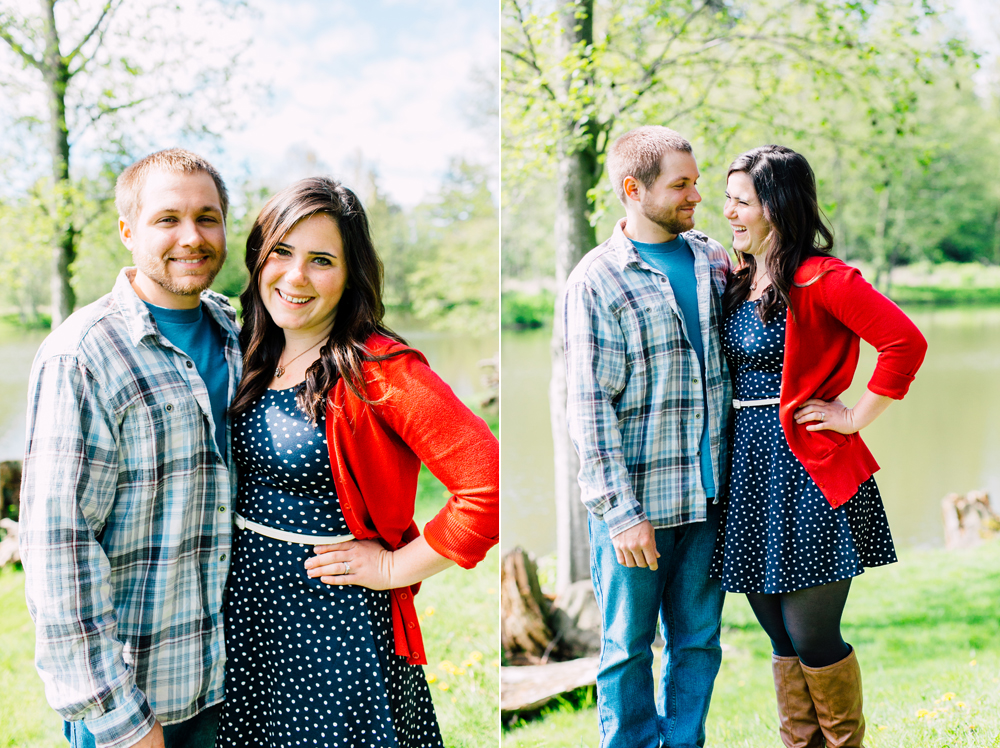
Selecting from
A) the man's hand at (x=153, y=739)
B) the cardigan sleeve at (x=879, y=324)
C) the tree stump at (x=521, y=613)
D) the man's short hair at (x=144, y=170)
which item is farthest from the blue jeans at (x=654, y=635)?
the tree stump at (x=521, y=613)

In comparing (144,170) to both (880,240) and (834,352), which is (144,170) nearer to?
(834,352)

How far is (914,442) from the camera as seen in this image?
9.19 metres

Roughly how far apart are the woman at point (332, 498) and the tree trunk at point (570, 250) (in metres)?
2.22

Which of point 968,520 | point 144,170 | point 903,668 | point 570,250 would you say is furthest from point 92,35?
point 968,520

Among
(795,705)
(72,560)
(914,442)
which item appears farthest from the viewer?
(914,442)

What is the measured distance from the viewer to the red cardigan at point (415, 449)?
157 cm

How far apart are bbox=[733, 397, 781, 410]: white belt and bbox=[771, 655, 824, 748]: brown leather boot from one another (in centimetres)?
72

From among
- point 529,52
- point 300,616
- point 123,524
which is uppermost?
point 529,52

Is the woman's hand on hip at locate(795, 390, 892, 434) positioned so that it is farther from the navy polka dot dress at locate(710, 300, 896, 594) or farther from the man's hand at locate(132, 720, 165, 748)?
the man's hand at locate(132, 720, 165, 748)

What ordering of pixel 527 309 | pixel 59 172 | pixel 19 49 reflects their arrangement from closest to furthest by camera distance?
pixel 19 49
pixel 59 172
pixel 527 309

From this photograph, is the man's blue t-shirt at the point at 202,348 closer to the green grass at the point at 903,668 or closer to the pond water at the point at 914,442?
the green grass at the point at 903,668

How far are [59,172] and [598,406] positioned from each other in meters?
4.74

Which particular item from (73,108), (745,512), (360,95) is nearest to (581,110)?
(745,512)

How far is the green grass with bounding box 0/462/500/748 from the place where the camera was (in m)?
3.12
